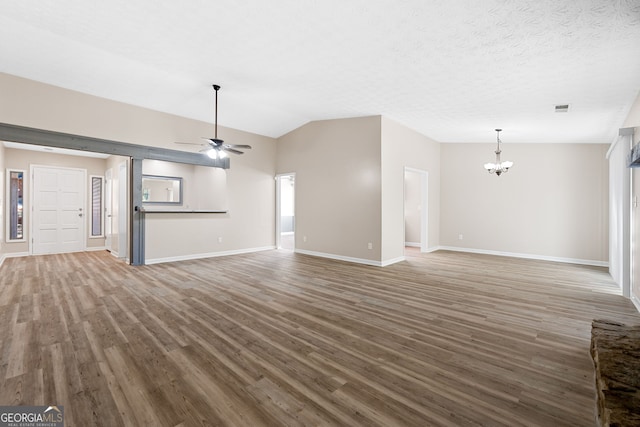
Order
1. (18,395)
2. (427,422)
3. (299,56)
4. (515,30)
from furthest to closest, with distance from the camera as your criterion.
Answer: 1. (299,56)
2. (515,30)
3. (18,395)
4. (427,422)

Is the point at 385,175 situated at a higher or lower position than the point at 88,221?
higher

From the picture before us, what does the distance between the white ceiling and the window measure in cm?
386

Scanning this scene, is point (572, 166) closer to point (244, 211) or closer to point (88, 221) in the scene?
point (244, 211)

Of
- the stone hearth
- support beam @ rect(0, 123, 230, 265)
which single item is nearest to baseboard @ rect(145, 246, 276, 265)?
support beam @ rect(0, 123, 230, 265)

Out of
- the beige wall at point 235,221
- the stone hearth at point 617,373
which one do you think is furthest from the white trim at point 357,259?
the stone hearth at point 617,373

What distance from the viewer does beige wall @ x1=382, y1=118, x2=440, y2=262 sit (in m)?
5.95

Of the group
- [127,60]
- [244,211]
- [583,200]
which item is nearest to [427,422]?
[127,60]

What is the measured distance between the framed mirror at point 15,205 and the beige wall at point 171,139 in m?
3.37

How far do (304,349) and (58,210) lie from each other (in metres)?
8.36

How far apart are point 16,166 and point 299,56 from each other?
7.59 meters

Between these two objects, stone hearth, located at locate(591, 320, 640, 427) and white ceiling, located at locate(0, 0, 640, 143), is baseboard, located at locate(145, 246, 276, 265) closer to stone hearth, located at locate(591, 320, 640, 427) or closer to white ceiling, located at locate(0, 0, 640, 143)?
white ceiling, located at locate(0, 0, 640, 143)

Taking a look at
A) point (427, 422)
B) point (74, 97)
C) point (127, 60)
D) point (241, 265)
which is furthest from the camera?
point (241, 265)

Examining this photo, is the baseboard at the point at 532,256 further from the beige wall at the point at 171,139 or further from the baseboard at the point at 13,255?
the baseboard at the point at 13,255

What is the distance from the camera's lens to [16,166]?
22.1 feet
